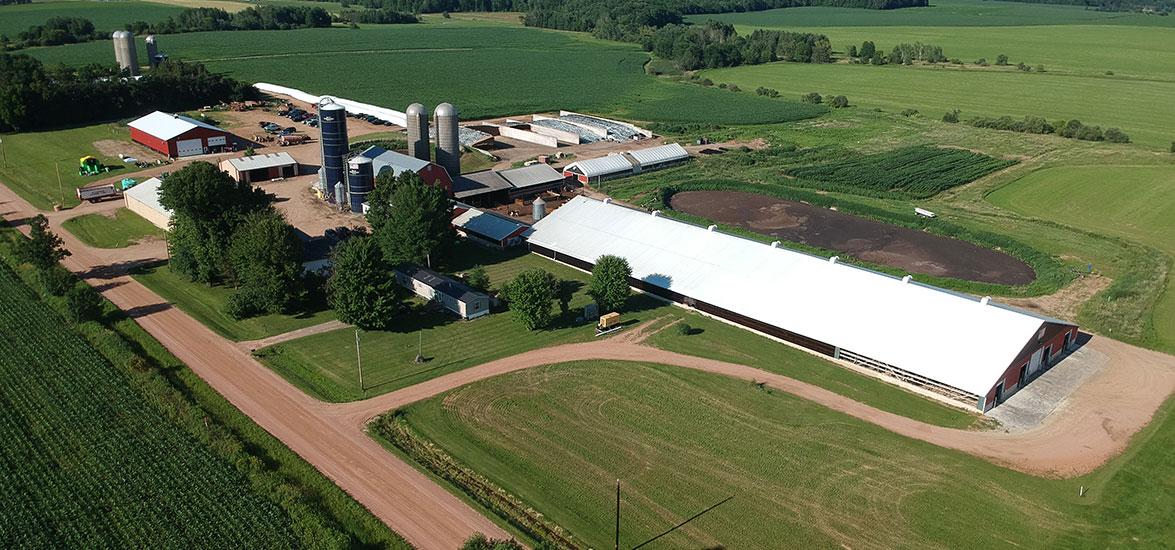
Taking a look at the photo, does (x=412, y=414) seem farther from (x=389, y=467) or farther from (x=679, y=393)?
(x=679, y=393)

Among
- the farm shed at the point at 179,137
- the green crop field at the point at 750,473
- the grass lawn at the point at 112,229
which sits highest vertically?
the farm shed at the point at 179,137

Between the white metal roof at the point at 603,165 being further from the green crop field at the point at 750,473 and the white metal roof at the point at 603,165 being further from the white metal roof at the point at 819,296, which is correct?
the green crop field at the point at 750,473

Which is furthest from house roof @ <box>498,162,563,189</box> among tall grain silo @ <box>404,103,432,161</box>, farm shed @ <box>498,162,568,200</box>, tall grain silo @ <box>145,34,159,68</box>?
tall grain silo @ <box>145,34,159,68</box>

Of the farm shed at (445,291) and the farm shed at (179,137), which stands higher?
the farm shed at (179,137)

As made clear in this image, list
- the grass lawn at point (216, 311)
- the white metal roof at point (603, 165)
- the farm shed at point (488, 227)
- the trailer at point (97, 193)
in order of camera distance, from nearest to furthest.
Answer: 1. the grass lawn at point (216, 311)
2. the farm shed at point (488, 227)
3. the trailer at point (97, 193)
4. the white metal roof at point (603, 165)

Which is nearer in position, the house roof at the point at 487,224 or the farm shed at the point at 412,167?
the house roof at the point at 487,224

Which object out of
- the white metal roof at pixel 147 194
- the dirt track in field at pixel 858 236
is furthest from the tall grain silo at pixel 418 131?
the dirt track in field at pixel 858 236

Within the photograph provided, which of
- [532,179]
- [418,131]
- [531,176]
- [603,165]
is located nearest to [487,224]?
[532,179]
